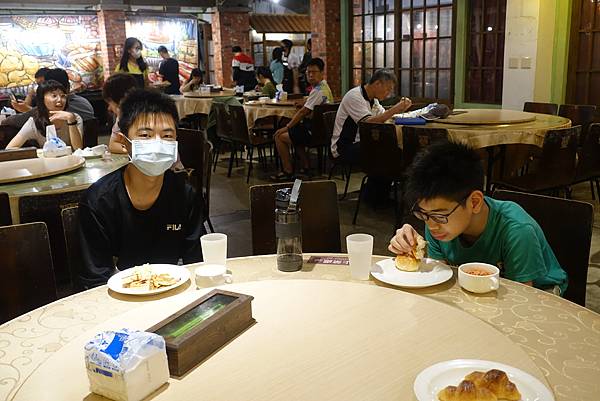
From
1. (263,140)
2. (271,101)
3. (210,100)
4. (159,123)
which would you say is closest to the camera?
(159,123)

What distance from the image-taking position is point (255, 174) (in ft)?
23.6

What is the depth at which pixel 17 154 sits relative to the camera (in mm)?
3770

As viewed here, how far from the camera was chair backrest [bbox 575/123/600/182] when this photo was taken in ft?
14.3

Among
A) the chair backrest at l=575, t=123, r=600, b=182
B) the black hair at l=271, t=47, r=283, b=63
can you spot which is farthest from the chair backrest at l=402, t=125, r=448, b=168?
the black hair at l=271, t=47, r=283, b=63

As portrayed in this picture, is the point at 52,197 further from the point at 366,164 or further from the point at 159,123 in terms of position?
the point at 366,164

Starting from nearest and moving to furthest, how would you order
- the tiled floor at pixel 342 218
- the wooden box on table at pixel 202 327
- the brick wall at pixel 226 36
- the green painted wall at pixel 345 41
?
the wooden box on table at pixel 202 327, the tiled floor at pixel 342 218, the green painted wall at pixel 345 41, the brick wall at pixel 226 36

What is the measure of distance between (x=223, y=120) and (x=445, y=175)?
5.50m

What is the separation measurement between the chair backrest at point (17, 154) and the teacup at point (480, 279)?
3.20 metres

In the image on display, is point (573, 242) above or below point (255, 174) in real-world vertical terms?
above

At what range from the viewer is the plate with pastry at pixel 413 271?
64.2 inches

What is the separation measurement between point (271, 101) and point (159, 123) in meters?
5.25

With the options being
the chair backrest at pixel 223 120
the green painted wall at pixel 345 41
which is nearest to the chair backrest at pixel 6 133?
the chair backrest at pixel 223 120

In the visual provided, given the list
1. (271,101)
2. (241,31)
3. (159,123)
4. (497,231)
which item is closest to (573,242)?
(497,231)

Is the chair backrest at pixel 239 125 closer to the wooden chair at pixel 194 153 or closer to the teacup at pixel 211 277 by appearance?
the wooden chair at pixel 194 153
